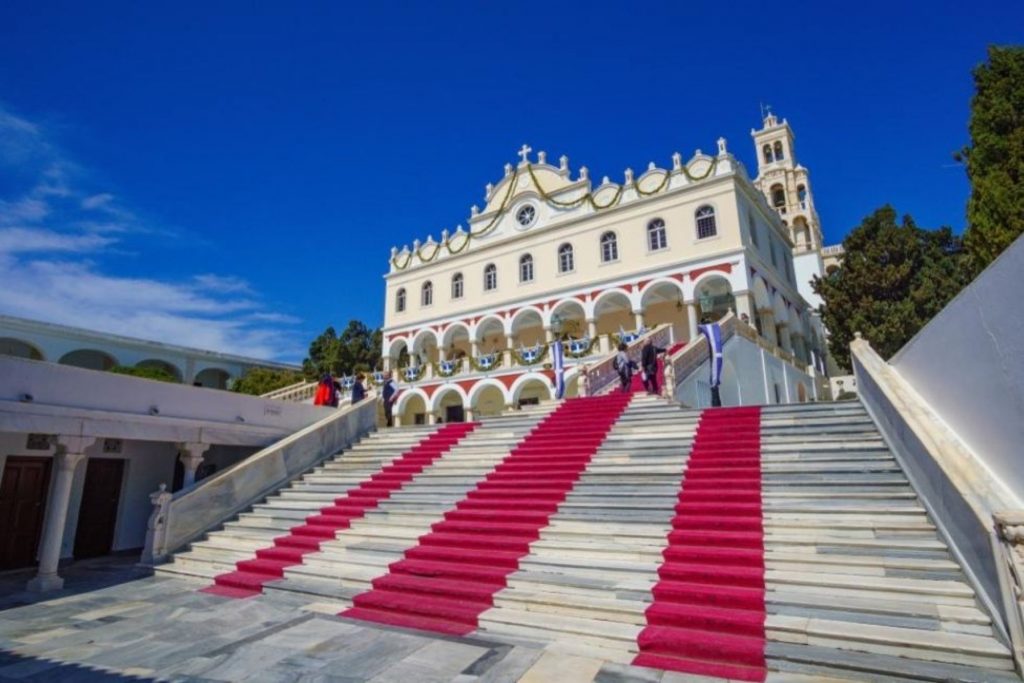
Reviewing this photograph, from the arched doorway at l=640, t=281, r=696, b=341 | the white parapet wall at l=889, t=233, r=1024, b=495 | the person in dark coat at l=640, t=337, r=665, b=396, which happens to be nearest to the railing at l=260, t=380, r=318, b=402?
the arched doorway at l=640, t=281, r=696, b=341

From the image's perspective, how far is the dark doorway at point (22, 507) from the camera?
9.70m

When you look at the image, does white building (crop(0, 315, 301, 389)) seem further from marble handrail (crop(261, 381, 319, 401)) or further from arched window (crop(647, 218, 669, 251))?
arched window (crop(647, 218, 669, 251))

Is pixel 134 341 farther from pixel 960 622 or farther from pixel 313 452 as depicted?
pixel 960 622

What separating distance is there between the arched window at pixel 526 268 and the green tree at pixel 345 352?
14.0 meters

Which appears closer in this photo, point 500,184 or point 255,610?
point 255,610

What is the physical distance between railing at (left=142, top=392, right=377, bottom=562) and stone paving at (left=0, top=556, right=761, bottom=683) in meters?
2.23

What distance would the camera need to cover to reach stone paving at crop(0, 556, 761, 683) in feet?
14.2

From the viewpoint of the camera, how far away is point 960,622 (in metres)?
4.29

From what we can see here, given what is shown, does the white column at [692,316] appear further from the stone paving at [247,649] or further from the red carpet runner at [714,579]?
the stone paving at [247,649]

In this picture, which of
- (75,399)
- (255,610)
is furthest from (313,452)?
(255,610)

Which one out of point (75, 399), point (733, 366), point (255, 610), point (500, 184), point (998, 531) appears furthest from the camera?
point (500, 184)

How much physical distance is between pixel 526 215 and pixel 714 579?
2528 cm

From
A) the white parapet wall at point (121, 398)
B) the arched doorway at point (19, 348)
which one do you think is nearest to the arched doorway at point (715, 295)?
the white parapet wall at point (121, 398)

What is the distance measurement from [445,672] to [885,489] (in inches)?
215
